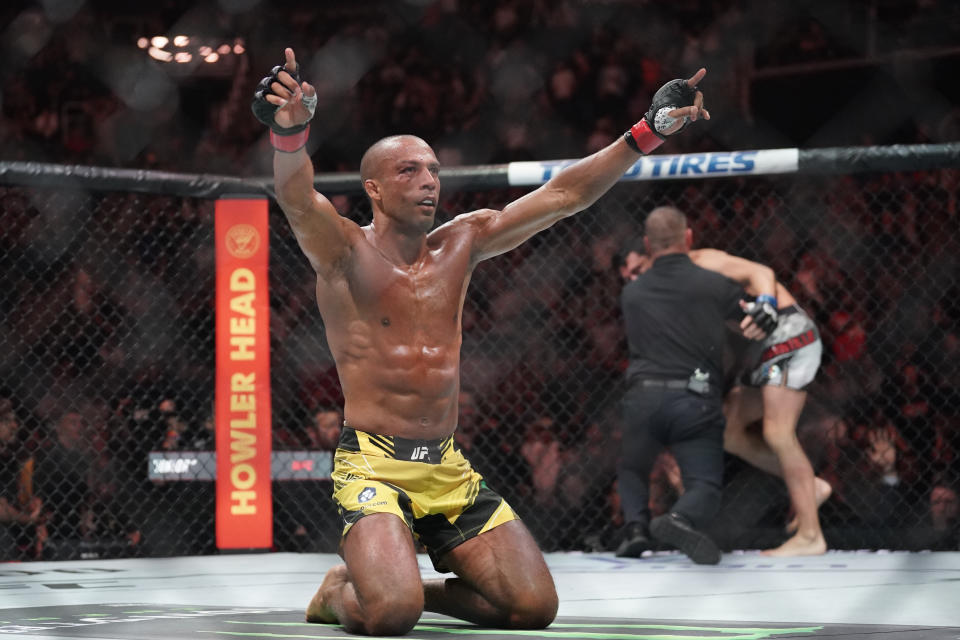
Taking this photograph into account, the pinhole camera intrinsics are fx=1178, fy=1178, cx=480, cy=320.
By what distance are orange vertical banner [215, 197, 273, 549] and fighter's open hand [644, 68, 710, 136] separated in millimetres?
1716

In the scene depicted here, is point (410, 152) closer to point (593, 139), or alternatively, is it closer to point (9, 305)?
point (593, 139)

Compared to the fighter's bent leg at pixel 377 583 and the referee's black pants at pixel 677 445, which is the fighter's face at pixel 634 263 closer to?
the referee's black pants at pixel 677 445

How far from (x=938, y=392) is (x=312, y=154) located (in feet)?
8.94

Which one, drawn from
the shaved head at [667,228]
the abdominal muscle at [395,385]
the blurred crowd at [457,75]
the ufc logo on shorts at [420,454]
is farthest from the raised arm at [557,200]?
the blurred crowd at [457,75]

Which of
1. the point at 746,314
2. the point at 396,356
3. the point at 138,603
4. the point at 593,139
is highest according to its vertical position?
the point at 593,139

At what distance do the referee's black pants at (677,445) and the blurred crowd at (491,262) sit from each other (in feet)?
1.65

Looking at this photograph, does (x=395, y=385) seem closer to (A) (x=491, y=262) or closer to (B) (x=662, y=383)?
(B) (x=662, y=383)

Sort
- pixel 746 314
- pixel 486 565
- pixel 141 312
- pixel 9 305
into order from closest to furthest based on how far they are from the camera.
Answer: pixel 486 565, pixel 746 314, pixel 141 312, pixel 9 305

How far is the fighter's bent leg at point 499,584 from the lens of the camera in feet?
6.85

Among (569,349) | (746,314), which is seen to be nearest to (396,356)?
(746,314)

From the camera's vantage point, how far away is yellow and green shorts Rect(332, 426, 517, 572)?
221 cm

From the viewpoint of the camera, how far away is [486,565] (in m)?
2.17

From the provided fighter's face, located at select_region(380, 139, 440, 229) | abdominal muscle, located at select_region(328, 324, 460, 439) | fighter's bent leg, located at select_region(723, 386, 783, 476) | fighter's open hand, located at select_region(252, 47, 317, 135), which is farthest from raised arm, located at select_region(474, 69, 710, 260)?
fighter's bent leg, located at select_region(723, 386, 783, 476)

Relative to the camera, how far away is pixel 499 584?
2.13m
